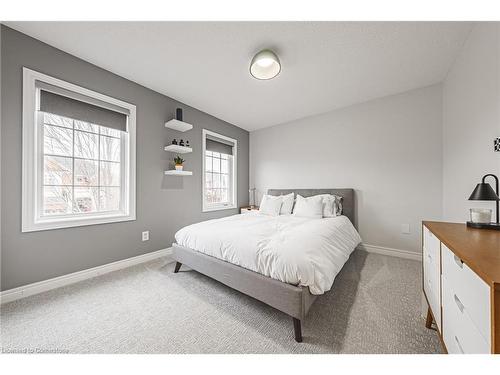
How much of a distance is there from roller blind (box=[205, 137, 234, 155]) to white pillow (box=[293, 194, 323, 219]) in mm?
1935

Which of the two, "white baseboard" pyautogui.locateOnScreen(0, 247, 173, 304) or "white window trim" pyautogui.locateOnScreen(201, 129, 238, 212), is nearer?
"white baseboard" pyautogui.locateOnScreen(0, 247, 173, 304)

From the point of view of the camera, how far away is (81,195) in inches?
87.8

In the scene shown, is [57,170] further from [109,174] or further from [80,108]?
[80,108]

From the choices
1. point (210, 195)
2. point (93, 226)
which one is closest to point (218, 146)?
point (210, 195)

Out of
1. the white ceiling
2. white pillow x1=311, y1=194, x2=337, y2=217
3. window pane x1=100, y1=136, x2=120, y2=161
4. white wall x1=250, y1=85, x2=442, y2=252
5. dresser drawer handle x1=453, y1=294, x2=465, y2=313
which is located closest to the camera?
dresser drawer handle x1=453, y1=294, x2=465, y2=313

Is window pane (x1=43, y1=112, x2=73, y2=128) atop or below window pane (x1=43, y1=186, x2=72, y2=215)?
atop

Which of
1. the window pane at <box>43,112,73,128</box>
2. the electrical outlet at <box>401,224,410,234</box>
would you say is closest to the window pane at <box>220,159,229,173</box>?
the window pane at <box>43,112,73,128</box>

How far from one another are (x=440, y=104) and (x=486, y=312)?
3045 mm

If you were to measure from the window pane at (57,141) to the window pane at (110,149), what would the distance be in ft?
0.99

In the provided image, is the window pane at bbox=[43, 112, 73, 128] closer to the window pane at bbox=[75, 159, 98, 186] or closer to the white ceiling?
the window pane at bbox=[75, 159, 98, 186]

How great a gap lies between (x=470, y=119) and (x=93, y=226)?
13.2 feet

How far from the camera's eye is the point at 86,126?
7.41 ft

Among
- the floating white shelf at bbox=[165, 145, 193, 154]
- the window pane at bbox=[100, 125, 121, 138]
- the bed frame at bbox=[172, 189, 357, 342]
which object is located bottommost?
the bed frame at bbox=[172, 189, 357, 342]

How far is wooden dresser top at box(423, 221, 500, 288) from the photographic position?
2.02 feet
